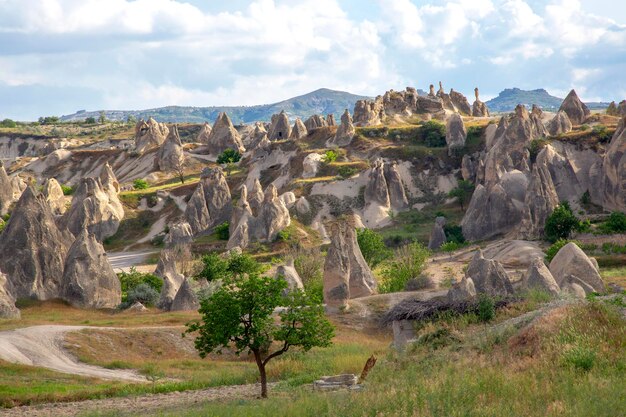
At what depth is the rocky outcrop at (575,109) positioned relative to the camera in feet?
298

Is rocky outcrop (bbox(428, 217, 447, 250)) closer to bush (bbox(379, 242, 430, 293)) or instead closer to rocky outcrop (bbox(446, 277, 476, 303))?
bush (bbox(379, 242, 430, 293))

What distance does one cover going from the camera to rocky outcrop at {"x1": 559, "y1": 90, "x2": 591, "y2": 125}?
9094 cm

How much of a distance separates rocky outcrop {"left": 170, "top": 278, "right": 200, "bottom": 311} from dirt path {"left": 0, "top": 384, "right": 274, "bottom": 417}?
60.5ft

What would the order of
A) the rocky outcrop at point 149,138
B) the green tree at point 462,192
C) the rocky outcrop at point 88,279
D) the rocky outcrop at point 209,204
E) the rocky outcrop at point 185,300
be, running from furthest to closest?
1. the rocky outcrop at point 149,138
2. the rocky outcrop at point 209,204
3. the green tree at point 462,192
4. the rocky outcrop at point 88,279
5. the rocky outcrop at point 185,300

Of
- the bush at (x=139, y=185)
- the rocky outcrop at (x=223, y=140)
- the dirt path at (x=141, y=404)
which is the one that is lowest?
the dirt path at (x=141, y=404)

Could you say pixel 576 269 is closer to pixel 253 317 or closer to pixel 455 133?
pixel 253 317

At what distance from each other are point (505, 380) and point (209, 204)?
2580 inches

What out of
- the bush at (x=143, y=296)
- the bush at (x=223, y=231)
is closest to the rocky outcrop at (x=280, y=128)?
the bush at (x=223, y=231)

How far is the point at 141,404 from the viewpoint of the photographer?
22031 millimetres

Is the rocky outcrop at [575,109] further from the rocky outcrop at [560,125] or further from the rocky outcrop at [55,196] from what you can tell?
the rocky outcrop at [55,196]

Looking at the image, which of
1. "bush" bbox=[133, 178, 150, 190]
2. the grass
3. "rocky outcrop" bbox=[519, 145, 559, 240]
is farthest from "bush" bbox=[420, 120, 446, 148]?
the grass

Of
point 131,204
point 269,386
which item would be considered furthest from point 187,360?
point 131,204

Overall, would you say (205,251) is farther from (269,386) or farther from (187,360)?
(269,386)

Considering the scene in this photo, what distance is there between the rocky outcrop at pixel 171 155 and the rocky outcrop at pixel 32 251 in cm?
5265
